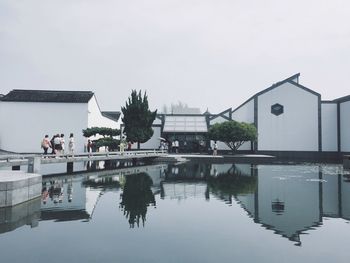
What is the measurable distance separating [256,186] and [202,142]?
3097 centimetres

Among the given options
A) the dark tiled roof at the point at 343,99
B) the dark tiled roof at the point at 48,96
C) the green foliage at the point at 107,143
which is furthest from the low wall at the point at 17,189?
the dark tiled roof at the point at 343,99

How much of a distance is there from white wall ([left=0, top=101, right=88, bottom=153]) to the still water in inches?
997

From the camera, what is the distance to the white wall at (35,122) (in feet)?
125

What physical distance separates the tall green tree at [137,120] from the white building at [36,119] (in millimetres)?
5425

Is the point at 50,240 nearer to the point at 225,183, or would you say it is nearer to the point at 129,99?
the point at 225,183

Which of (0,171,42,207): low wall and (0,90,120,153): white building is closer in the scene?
(0,171,42,207): low wall

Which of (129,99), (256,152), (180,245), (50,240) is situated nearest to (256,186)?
(180,245)

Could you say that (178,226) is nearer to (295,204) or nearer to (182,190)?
(295,204)

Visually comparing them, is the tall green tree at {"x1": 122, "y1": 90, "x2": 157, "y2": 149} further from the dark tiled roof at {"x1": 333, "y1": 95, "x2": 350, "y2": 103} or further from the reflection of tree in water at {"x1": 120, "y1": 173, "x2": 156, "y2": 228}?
the dark tiled roof at {"x1": 333, "y1": 95, "x2": 350, "y2": 103}

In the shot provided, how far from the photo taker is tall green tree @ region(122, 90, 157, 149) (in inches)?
1411

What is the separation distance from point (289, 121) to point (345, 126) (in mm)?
7144

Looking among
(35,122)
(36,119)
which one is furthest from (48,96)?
(35,122)

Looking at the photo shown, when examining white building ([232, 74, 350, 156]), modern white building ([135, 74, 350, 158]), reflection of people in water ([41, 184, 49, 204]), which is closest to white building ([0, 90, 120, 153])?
modern white building ([135, 74, 350, 158])

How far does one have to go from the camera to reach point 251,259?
5.86 m
